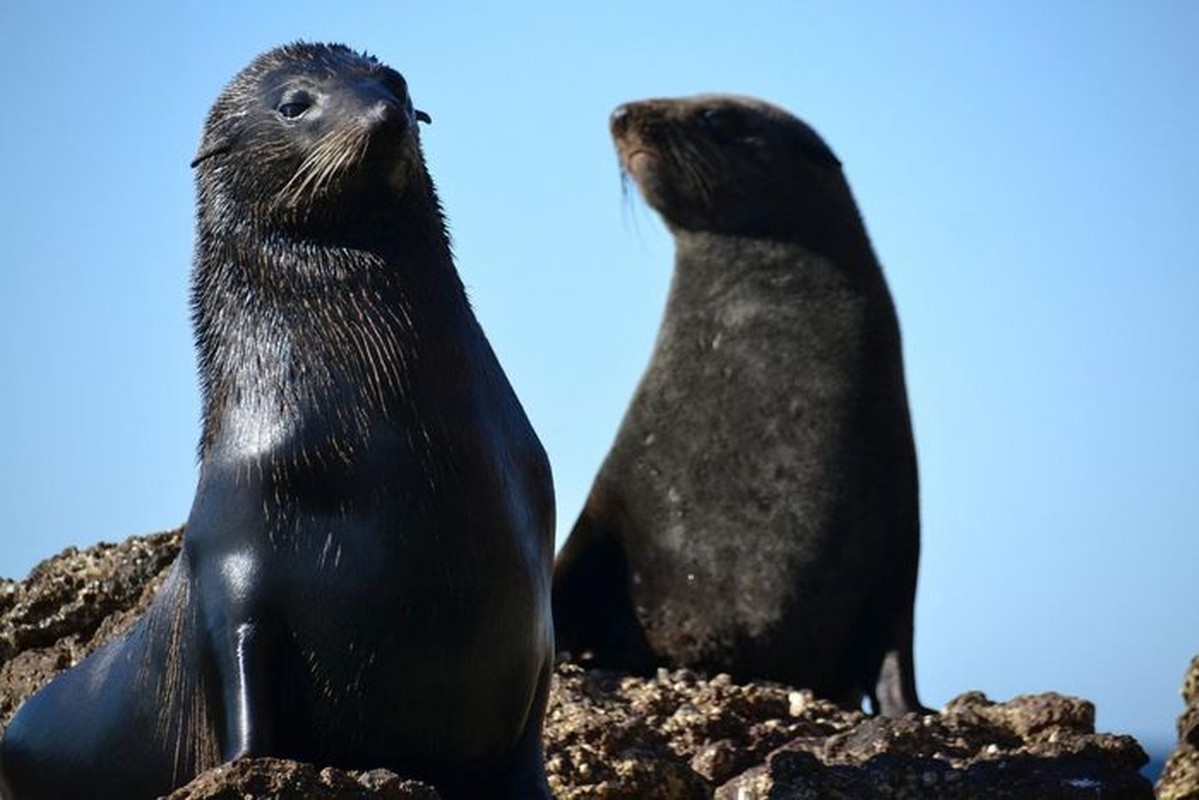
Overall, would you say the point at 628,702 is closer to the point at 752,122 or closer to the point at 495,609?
the point at 495,609

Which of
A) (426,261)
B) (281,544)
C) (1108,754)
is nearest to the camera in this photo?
(281,544)

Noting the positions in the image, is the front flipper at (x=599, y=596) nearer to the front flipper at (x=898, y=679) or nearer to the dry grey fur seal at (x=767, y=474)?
the dry grey fur seal at (x=767, y=474)

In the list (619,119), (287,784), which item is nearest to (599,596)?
(619,119)

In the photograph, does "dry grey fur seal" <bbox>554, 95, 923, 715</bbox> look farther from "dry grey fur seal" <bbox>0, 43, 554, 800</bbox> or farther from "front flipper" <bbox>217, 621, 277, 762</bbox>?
"front flipper" <bbox>217, 621, 277, 762</bbox>

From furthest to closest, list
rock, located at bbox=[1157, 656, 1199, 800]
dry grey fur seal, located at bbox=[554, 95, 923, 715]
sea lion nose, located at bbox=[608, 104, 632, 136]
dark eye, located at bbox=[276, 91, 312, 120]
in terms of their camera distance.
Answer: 1. sea lion nose, located at bbox=[608, 104, 632, 136]
2. dry grey fur seal, located at bbox=[554, 95, 923, 715]
3. rock, located at bbox=[1157, 656, 1199, 800]
4. dark eye, located at bbox=[276, 91, 312, 120]

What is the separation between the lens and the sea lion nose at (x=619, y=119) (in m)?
13.4

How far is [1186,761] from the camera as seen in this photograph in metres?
7.25

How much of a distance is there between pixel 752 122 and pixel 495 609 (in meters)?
7.23

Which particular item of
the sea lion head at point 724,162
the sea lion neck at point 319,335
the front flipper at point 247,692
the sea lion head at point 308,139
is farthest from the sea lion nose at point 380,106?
the sea lion head at point 724,162

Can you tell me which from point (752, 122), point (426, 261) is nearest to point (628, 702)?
point (426, 261)

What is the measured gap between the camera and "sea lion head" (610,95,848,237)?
518 inches

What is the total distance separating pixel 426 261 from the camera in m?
6.77

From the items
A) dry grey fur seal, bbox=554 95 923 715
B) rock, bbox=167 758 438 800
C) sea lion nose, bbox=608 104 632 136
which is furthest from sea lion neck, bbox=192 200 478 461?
sea lion nose, bbox=608 104 632 136

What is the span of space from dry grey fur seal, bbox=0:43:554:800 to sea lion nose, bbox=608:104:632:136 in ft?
21.0
